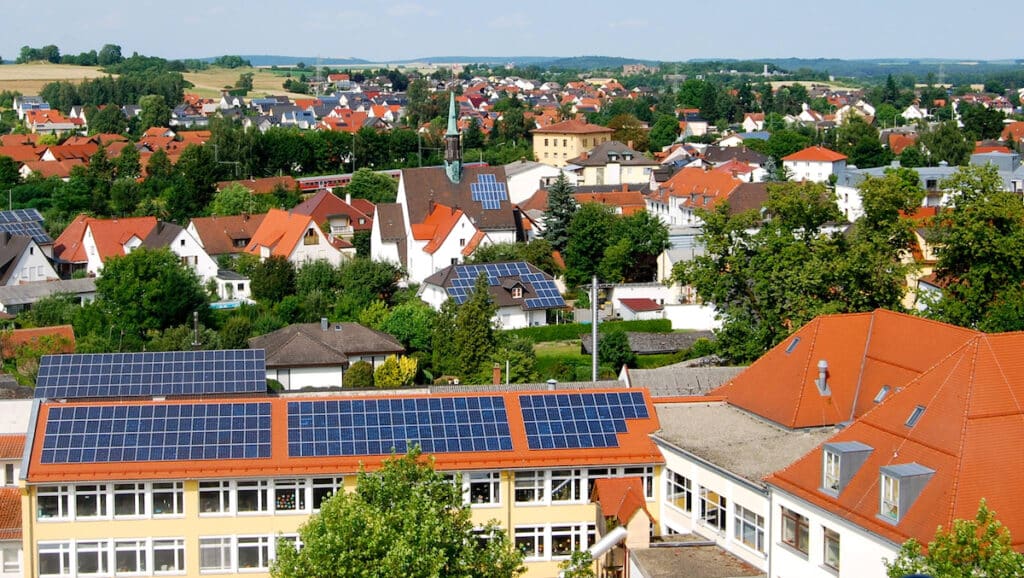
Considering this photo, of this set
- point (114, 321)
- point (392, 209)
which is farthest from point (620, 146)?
point (114, 321)

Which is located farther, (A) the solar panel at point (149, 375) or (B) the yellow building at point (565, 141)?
(B) the yellow building at point (565, 141)

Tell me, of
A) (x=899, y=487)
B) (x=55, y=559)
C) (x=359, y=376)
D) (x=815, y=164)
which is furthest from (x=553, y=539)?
(x=815, y=164)

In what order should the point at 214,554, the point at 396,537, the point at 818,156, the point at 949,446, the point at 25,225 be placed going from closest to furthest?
the point at 396,537, the point at 949,446, the point at 214,554, the point at 25,225, the point at 818,156

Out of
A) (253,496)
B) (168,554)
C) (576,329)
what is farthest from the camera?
(576,329)

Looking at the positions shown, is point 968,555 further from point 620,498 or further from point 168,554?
point 168,554

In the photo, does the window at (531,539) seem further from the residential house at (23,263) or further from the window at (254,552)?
the residential house at (23,263)

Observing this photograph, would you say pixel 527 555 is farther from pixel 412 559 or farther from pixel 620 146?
pixel 620 146

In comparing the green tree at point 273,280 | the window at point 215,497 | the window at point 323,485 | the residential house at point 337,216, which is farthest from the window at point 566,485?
the residential house at point 337,216
